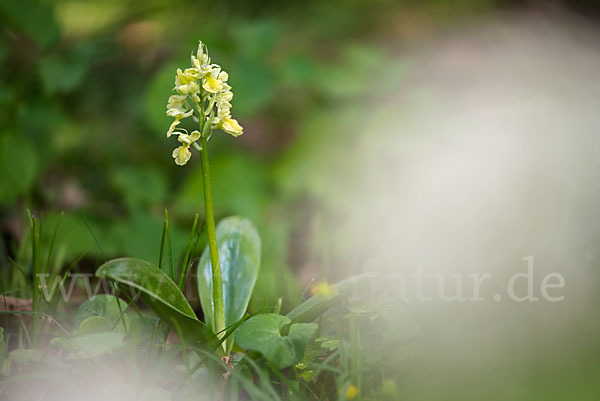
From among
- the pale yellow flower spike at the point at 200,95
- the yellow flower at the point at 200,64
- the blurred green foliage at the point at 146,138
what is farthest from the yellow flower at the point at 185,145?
the blurred green foliage at the point at 146,138

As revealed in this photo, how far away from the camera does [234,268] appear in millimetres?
1296

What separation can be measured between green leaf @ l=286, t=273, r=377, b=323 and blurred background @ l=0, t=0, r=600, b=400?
0.09 m

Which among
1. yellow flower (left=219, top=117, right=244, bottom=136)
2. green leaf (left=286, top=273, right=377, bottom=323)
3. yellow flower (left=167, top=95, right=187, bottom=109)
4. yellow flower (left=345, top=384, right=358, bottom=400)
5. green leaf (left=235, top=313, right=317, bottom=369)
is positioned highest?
yellow flower (left=167, top=95, right=187, bottom=109)

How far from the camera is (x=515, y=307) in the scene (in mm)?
970

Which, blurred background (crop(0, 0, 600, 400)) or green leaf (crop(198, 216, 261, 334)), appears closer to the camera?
blurred background (crop(0, 0, 600, 400))

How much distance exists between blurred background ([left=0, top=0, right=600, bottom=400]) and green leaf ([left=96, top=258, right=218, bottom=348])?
0.36m

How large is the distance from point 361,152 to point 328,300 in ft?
4.88

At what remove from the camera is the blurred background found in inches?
39.4

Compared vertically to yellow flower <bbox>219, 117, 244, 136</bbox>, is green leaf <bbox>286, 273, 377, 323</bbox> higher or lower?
lower

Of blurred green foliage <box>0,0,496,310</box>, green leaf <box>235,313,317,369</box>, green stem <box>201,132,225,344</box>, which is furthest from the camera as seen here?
blurred green foliage <box>0,0,496,310</box>

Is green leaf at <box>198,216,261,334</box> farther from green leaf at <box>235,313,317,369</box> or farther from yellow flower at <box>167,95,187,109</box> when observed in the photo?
yellow flower at <box>167,95,187,109</box>

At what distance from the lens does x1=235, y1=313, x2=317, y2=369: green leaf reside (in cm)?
93

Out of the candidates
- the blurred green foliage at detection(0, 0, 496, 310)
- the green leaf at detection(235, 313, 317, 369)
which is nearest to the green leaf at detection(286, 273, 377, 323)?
the green leaf at detection(235, 313, 317, 369)

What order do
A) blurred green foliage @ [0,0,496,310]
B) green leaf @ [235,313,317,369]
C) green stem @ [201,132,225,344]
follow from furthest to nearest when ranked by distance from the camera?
blurred green foliage @ [0,0,496,310] → green stem @ [201,132,225,344] → green leaf @ [235,313,317,369]
